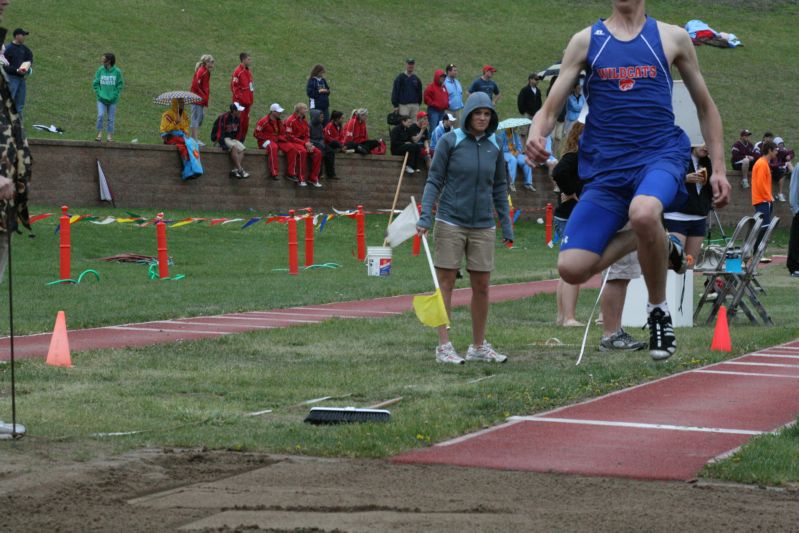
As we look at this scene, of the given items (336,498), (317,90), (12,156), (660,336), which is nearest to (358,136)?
(317,90)

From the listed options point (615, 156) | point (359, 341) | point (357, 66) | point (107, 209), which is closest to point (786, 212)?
point (357, 66)

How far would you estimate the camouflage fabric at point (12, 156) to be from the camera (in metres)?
6.93

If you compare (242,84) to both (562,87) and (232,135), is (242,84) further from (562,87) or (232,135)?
(562,87)

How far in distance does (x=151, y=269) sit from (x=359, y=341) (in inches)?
355

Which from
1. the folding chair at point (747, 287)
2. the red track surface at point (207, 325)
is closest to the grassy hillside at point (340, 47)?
the red track surface at point (207, 325)

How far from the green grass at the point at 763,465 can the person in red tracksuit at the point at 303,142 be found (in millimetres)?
22862

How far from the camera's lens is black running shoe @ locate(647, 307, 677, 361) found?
7.58 metres

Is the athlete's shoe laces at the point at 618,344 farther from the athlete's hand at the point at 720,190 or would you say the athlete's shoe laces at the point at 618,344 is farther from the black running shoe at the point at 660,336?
the athlete's hand at the point at 720,190

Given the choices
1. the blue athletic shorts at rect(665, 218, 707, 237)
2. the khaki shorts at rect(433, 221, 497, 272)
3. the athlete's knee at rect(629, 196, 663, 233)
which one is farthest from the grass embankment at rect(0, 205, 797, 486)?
the athlete's knee at rect(629, 196, 663, 233)

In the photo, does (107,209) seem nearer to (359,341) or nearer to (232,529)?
(359,341)

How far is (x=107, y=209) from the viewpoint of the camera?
2709 cm

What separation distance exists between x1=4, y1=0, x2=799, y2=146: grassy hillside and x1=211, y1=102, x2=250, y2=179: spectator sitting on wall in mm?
3466

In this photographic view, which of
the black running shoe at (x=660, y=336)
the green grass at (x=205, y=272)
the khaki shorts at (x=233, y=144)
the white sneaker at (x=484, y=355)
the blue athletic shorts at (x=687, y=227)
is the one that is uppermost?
the khaki shorts at (x=233, y=144)

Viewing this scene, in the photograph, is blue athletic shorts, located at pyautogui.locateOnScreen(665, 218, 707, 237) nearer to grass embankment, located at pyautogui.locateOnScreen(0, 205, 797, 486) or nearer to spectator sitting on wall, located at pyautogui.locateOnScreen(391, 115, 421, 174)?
grass embankment, located at pyautogui.locateOnScreen(0, 205, 797, 486)
